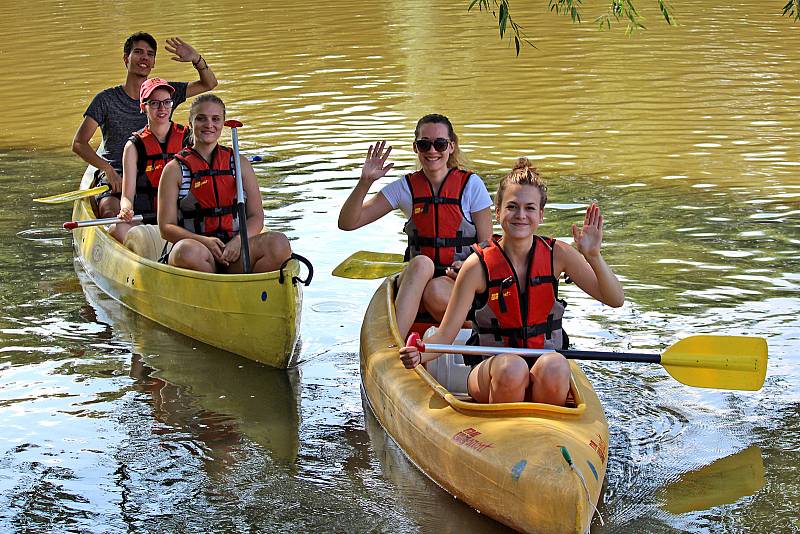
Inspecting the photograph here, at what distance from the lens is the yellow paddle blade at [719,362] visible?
16.1 feet

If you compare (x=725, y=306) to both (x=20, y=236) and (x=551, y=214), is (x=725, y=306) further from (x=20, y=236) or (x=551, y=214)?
(x=20, y=236)

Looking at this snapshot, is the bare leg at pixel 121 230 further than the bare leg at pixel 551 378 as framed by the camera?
Yes

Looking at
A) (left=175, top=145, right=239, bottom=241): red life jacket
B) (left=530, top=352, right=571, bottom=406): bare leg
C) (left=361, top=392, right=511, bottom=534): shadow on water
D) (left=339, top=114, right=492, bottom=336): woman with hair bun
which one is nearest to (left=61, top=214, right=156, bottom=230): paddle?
(left=175, top=145, right=239, bottom=241): red life jacket

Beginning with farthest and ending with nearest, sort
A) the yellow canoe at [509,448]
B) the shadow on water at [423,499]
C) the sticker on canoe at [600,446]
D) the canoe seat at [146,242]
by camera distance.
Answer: the canoe seat at [146,242], the shadow on water at [423,499], the sticker on canoe at [600,446], the yellow canoe at [509,448]

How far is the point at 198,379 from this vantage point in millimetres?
6180

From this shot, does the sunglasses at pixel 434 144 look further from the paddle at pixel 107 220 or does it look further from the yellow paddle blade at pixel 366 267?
the paddle at pixel 107 220

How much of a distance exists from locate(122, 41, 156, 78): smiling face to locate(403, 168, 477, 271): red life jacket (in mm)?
2833

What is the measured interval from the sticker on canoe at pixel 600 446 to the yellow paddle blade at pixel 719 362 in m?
0.64

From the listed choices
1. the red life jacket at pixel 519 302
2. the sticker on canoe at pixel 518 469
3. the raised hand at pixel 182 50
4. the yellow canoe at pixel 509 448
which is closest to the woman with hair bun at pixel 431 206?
the yellow canoe at pixel 509 448

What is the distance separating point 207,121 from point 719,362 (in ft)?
9.52

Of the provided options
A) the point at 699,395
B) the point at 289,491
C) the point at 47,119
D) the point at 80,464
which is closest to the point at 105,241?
the point at 80,464

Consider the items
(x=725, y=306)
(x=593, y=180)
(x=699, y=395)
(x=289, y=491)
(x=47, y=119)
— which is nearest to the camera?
(x=289, y=491)

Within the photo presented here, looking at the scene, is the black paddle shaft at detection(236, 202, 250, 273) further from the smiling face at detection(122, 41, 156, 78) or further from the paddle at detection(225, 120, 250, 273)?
the smiling face at detection(122, 41, 156, 78)

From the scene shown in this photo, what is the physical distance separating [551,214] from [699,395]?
3.38 meters
